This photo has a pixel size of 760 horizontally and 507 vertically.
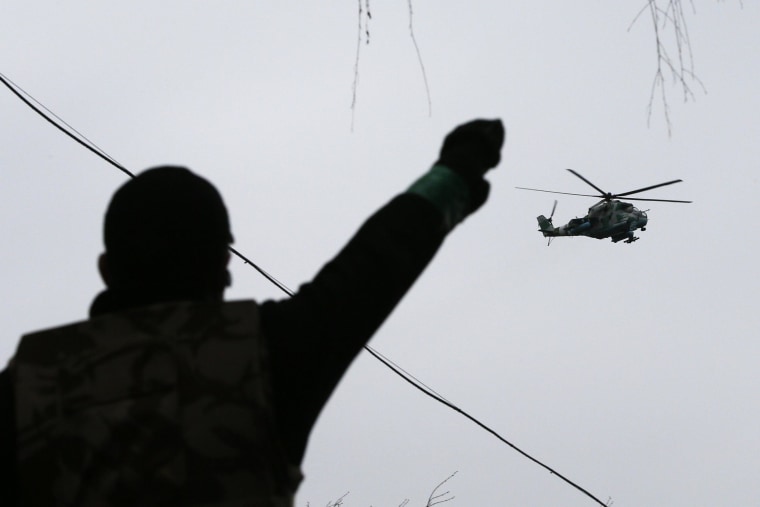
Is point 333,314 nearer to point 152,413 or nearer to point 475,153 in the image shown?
point 152,413

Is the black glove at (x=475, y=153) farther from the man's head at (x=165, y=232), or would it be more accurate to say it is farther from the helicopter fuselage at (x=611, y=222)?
the helicopter fuselage at (x=611, y=222)

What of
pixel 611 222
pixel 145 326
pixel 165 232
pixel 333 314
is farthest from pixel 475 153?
pixel 611 222

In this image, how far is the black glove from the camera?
1.99 meters

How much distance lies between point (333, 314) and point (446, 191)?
1.07 feet

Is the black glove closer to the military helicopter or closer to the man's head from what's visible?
the man's head

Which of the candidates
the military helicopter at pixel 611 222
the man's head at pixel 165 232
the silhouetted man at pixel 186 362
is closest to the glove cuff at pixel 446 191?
the silhouetted man at pixel 186 362

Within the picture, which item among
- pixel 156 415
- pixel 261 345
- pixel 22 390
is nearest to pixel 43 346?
pixel 22 390

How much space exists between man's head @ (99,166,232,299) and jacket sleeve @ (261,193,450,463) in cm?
15

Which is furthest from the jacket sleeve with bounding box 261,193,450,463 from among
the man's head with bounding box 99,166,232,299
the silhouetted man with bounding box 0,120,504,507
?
the man's head with bounding box 99,166,232,299

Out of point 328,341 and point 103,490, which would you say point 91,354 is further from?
point 328,341

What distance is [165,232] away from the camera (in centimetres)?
181

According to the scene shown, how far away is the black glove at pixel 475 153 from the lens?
1.99m

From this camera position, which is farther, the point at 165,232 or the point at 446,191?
the point at 446,191

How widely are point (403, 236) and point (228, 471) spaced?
0.50m
